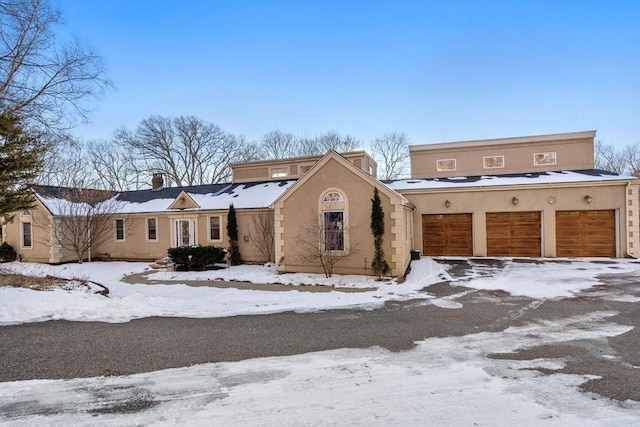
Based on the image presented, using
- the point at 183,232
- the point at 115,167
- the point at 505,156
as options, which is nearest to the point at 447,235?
the point at 505,156

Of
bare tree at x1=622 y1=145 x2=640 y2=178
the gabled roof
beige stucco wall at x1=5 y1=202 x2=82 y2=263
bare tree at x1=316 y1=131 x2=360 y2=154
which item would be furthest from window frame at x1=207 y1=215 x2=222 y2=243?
bare tree at x1=622 y1=145 x2=640 y2=178

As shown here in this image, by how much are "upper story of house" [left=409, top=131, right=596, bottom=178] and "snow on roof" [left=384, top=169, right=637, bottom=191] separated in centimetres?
82

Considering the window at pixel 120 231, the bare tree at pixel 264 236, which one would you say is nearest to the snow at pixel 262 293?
the bare tree at pixel 264 236

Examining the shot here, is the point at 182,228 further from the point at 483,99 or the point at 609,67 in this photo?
the point at 609,67

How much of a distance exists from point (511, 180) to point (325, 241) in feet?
35.5

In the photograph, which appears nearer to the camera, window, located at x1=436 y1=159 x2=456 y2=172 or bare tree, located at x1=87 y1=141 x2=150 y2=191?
window, located at x1=436 y1=159 x2=456 y2=172

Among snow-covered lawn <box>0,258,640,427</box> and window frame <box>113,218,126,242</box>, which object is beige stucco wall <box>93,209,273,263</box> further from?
snow-covered lawn <box>0,258,640,427</box>

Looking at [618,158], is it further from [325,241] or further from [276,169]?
[325,241]

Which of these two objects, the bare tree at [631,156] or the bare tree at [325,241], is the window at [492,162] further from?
the bare tree at [631,156]

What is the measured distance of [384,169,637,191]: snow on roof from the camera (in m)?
15.8

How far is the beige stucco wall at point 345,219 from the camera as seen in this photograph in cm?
1192

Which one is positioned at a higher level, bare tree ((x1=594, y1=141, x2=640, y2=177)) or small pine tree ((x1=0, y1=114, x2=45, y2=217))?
bare tree ((x1=594, y1=141, x2=640, y2=177))

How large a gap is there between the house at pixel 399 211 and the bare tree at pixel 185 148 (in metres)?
18.4

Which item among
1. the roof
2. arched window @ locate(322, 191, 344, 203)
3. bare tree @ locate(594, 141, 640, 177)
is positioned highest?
bare tree @ locate(594, 141, 640, 177)
